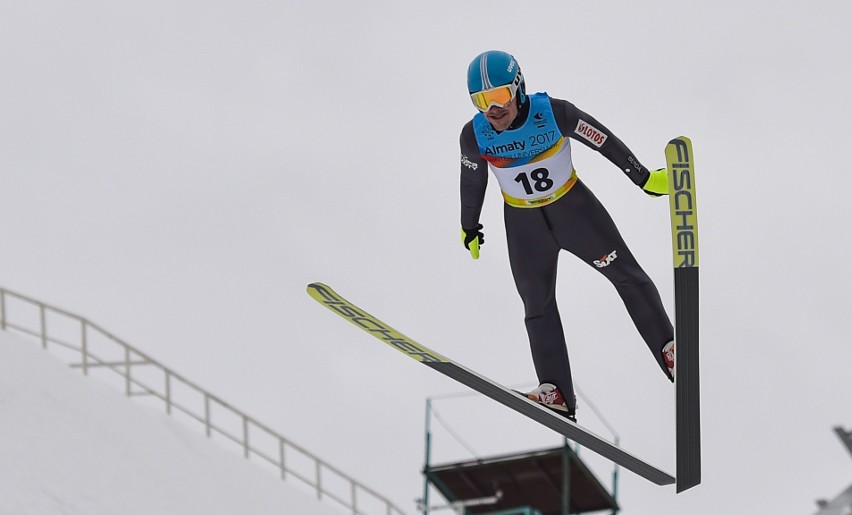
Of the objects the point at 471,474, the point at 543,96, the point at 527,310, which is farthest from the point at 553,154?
the point at 471,474

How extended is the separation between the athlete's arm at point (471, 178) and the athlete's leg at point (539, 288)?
17cm

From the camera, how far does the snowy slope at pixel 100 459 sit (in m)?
15.1

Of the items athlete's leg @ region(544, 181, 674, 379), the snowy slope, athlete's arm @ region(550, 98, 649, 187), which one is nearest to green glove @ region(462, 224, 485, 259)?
athlete's leg @ region(544, 181, 674, 379)

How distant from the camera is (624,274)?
28.8 ft

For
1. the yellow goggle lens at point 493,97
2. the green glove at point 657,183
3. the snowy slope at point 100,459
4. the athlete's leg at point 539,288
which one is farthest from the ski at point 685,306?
the snowy slope at point 100,459

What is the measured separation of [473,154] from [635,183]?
0.86m

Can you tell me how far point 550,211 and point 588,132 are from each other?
49 centimetres

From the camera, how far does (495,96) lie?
8.15 m

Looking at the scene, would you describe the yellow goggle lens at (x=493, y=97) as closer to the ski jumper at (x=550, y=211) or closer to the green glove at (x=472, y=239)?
the ski jumper at (x=550, y=211)

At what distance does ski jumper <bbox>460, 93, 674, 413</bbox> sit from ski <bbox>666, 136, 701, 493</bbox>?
0.97 ft

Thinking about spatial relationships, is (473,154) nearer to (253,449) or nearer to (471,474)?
(253,449)

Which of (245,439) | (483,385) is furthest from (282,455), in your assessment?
(483,385)

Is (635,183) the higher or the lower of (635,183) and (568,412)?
the higher

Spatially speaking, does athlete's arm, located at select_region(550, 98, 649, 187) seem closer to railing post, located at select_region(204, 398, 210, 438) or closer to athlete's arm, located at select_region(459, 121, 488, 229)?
athlete's arm, located at select_region(459, 121, 488, 229)
